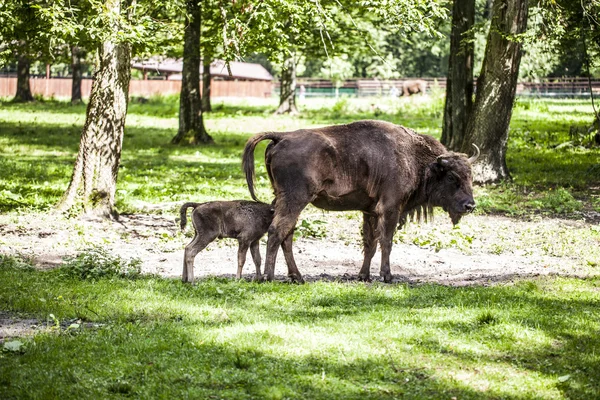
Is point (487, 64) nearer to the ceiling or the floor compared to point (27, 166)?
nearer to the ceiling

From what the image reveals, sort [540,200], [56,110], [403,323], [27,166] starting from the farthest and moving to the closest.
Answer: [56,110] → [27,166] → [540,200] → [403,323]

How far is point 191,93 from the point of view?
98.1 feet

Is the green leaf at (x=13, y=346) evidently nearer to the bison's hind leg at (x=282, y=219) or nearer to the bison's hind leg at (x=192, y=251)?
the bison's hind leg at (x=192, y=251)

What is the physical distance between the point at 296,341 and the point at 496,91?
14.2 m

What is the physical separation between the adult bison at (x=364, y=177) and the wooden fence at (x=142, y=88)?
169 feet

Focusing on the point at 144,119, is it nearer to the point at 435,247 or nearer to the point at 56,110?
the point at 56,110

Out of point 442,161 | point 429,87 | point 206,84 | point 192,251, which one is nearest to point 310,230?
point 442,161

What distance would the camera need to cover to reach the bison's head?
39.8 feet

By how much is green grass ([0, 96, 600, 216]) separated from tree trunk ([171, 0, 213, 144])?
83 cm

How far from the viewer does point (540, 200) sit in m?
19.2

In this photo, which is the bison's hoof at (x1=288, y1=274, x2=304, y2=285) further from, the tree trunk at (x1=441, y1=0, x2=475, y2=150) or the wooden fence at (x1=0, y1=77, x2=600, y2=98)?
Answer: the wooden fence at (x1=0, y1=77, x2=600, y2=98)

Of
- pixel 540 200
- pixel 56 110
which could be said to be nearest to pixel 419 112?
pixel 56 110

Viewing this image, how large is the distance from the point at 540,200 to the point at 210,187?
7.40 meters

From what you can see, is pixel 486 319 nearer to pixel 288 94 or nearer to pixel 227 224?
pixel 227 224
